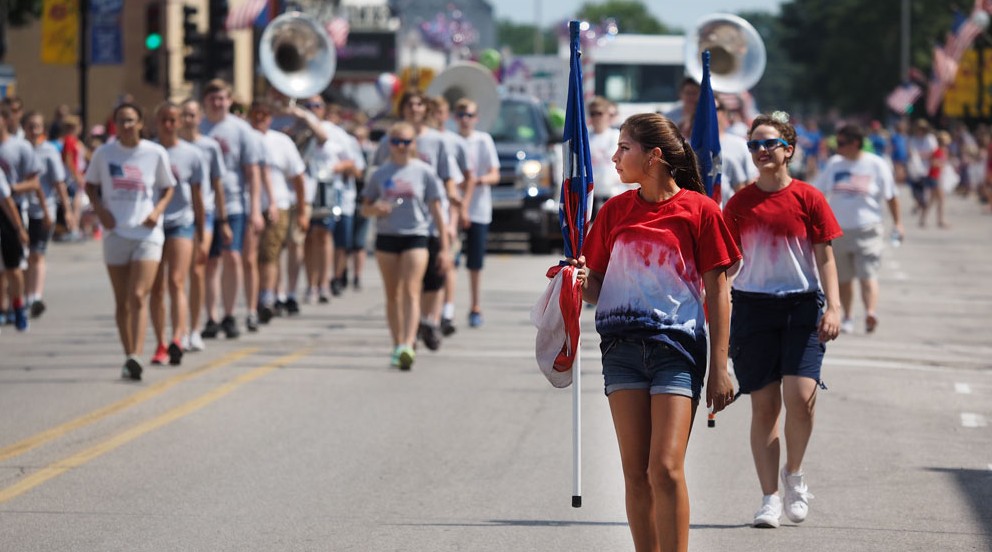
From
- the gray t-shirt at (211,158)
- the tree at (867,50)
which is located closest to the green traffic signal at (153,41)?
the gray t-shirt at (211,158)

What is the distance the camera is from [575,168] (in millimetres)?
6953

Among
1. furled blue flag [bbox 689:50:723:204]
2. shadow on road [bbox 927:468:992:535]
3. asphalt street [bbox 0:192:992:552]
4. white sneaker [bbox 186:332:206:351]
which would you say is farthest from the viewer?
white sneaker [bbox 186:332:206:351]

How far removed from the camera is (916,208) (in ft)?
124

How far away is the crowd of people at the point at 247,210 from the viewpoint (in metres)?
12.1

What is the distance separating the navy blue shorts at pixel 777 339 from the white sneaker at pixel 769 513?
1.53 feet

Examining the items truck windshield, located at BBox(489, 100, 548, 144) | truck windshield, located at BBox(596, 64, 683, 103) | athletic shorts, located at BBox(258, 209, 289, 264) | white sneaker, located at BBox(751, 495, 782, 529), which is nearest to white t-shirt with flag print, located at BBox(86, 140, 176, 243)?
athletic shorts, located at BBox(258, 209, 289, 264)

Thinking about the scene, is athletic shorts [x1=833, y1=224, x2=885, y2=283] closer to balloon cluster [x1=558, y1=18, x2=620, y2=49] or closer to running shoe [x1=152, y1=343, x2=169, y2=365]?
running shoe [x1=152, y1=343, x2=169, y2=365]

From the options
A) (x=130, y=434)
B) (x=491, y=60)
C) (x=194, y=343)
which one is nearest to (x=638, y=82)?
(x=491, y=60)

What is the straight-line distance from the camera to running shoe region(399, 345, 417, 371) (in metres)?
12.5

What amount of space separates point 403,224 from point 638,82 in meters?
19.8

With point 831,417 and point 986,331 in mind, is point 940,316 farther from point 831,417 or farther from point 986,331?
point 831,417

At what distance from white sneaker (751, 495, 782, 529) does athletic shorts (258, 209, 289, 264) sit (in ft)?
29.3

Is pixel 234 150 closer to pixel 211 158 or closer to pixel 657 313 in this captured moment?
pixel 211 158

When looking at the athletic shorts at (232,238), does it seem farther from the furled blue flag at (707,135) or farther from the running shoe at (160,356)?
the furled blue flag at (707,135)
